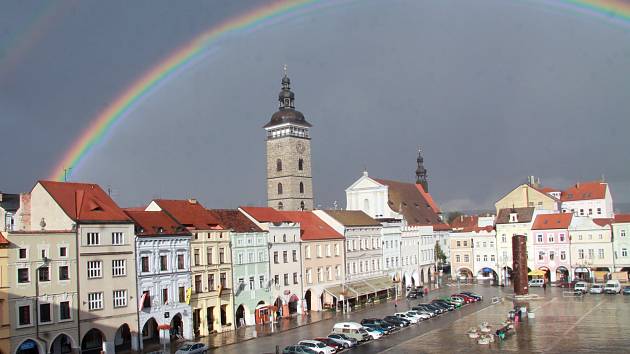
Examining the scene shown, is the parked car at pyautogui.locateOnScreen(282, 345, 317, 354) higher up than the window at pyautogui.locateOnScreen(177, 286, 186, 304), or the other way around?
the window at pyautogui.locateOnScreen(177, 286, 186, 304)

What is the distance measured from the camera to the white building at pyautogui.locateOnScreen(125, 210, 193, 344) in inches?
2131

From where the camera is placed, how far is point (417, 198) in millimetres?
131375

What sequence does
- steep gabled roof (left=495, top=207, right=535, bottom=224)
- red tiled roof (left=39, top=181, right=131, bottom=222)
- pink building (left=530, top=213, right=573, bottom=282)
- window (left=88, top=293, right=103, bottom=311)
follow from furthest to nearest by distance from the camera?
steep gabled roof (left=495, top=207, right=535, bottom=224)
pink building (left=530, top=213, right=573, bottom=282)
red tiled roof (left=39, top=181, right=131, bottom=222)
window (left=88, top=293, right=103, bottom=311)

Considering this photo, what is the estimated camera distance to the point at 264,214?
7219 centimetres

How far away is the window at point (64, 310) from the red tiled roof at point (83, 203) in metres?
5.93

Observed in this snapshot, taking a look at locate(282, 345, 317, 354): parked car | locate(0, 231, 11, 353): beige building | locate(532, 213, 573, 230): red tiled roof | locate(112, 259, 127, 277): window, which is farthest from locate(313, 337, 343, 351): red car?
locate(532, 213, 573, 230): red tiled roof

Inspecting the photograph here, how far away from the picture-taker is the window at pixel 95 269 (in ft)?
164

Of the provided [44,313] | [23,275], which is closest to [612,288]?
[44,313]

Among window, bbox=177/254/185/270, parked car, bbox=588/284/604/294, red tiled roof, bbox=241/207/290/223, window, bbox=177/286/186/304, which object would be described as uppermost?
red tiled roof, bbox=241/207/290/223

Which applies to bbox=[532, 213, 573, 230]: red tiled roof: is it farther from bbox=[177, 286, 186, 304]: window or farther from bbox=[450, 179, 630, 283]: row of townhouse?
bbox=[177, 286, 186, 304]: window

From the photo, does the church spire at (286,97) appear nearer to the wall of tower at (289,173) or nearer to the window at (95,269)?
the wall of tower at (289,173)

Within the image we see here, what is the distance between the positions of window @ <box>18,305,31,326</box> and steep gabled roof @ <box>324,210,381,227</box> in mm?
43391

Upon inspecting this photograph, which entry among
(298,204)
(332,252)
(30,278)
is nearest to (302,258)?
(332,252)

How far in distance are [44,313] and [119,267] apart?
7.08 metres
